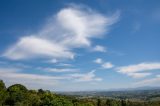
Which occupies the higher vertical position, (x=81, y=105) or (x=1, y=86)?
(x=1, y=86)

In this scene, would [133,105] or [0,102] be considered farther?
[133,105]

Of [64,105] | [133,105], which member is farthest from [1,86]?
[133,105]

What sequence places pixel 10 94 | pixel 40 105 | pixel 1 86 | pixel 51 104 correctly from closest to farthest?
pixel 51 104
pixel 40 105
pixel 10 94
pixel 1 86

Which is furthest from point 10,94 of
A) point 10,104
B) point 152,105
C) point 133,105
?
point 152,105

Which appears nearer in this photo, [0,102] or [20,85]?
[0,102]

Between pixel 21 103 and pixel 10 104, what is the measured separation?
7382 millimetres

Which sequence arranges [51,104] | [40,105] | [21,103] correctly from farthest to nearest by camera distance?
[21,103] → [40,105] → [51,104]

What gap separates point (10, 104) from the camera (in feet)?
374

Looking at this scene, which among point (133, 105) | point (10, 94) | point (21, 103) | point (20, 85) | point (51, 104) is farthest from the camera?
point (133, 105)

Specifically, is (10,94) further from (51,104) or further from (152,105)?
(152,105)

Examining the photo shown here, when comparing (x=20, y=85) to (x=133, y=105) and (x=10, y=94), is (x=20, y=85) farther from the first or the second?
(x=133, y=105)

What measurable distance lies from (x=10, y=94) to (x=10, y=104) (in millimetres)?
7652

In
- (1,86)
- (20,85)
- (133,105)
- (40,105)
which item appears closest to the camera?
(40,105)

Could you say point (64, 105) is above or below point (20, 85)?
below
